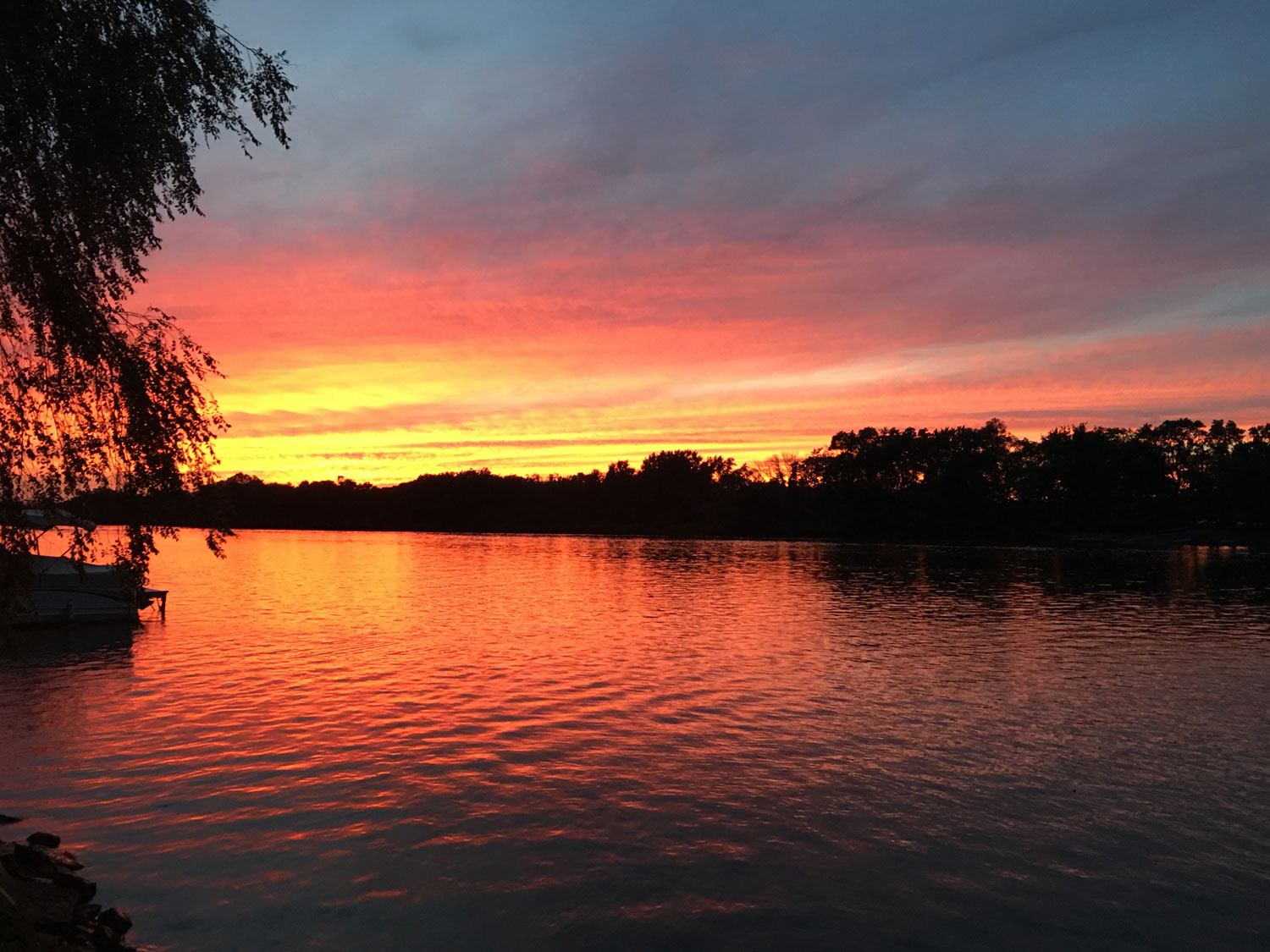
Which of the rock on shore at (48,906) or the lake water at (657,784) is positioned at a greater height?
the rock on shore at (48,906)

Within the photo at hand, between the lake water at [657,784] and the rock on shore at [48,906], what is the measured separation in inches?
20.1

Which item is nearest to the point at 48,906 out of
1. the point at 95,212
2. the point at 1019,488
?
the point at 95,212

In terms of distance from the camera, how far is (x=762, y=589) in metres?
61.1

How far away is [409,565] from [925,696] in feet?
233

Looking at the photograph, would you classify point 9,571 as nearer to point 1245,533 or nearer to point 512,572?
point 512,572

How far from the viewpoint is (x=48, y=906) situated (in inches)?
407

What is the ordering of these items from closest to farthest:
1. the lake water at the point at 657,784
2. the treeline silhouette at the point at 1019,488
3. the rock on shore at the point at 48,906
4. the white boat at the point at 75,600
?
1. the rock on shore at the point at 48,906
2. the lake water at the point at 657,784
3. the white boat at the point at 75,600
4. the treeline silhouette at the point at 1019,488

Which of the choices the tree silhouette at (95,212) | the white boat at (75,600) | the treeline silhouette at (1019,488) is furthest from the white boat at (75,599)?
the treeline silhouette at (1019,488)

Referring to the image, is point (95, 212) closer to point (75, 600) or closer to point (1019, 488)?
point (75, 600)

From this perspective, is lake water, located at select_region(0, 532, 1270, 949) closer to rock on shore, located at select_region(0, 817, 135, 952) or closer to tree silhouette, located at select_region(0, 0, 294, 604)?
rock on shore, located at select_region(0, 817, 135, 952)

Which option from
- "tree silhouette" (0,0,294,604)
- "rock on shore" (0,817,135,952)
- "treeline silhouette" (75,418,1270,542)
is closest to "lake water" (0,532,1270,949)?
"rock on shore" (0,817,135,952)

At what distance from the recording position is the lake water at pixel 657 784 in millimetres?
11586

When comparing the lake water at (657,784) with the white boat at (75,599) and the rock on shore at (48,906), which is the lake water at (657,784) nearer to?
the rock on shore at (48,906)

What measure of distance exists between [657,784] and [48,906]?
10.5 meters
